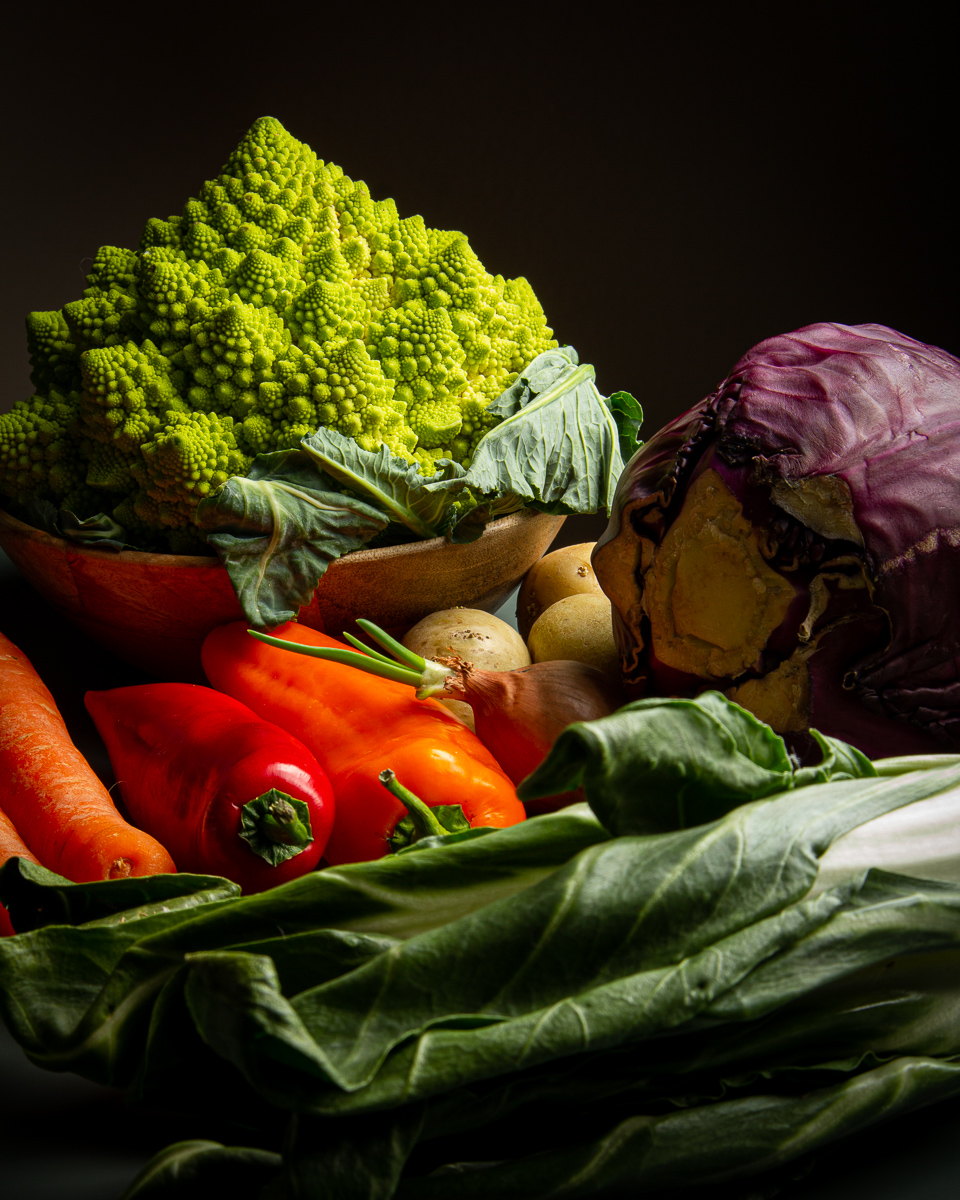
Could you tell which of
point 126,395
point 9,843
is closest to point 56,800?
point 9,843

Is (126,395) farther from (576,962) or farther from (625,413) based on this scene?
(576,962)

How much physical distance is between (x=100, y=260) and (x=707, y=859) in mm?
971

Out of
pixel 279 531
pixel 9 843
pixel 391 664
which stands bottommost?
pixel 9 843

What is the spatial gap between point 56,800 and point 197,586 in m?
0.24

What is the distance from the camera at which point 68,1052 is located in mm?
509

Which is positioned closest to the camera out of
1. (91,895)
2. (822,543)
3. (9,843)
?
(91,895)

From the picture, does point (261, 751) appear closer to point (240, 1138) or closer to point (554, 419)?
point (240, 1138)

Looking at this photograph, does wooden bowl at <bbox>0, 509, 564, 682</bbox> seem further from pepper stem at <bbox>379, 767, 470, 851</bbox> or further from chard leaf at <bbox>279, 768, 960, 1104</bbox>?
chard leaf at <bbox>279, 768, 960, 1104</bbox>

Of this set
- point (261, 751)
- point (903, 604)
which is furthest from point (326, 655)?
point (903, 604)

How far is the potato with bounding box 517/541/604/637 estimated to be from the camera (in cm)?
116

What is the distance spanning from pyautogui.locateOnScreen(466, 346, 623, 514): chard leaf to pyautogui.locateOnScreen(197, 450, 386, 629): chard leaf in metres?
0.14

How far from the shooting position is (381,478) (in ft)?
3.34

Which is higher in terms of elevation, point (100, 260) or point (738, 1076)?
point (100, 260)

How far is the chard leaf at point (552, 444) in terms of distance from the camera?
1063mm
